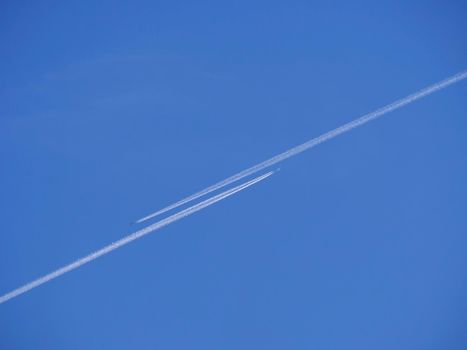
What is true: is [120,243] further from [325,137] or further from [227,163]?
[325,137]

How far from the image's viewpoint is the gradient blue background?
308cm

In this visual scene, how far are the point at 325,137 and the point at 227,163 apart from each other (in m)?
0.80

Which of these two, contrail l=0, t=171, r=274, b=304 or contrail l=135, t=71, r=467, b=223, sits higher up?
contrail l=135, t=71, r=467, b=223

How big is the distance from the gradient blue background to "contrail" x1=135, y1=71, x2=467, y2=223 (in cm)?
5

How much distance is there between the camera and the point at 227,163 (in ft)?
10.4

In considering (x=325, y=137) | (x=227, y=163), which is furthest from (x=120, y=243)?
(x=325, y=137)

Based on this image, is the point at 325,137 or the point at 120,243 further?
the point at 325,137

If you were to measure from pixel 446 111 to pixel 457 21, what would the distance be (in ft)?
2.35

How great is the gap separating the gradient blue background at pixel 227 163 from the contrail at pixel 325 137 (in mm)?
49

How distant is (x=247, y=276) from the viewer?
3.09 meters

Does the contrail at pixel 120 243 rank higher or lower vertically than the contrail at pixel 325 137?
lower

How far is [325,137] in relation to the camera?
322 cm

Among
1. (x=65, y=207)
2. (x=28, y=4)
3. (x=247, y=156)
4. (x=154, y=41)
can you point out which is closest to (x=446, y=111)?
(x=247, y=156)

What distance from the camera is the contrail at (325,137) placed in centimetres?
315
